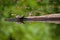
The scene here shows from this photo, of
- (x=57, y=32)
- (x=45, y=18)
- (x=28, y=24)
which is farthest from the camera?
(x=28, y=24)

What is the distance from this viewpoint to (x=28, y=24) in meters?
2.91

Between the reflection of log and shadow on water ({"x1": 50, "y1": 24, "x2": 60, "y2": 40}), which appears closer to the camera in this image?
shadow on water ({"x1": 50, "y1": 24, "x2": 60, "y2": 40})

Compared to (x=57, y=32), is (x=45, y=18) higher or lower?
higher

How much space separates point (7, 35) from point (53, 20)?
802mm

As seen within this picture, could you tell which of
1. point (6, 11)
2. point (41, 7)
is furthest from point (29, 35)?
point (6, 11)

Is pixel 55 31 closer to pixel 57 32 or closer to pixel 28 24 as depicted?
pixel 57 32

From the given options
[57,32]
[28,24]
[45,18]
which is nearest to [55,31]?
[57,32]

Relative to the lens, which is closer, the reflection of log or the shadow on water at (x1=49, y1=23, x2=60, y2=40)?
the shadow on water at (x1=49, y1=23, x2=60, y2=40)

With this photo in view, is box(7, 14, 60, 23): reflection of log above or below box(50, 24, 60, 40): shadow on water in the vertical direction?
above

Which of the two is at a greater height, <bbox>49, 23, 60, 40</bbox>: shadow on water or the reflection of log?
the reflection of log

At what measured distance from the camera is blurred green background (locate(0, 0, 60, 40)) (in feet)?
8.50

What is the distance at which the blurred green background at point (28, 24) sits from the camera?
8.50ft

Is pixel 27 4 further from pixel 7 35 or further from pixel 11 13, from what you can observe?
pixel 7 35

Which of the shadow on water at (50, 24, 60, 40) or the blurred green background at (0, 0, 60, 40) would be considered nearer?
the shadow on water at (50, 24, 60, 40)
